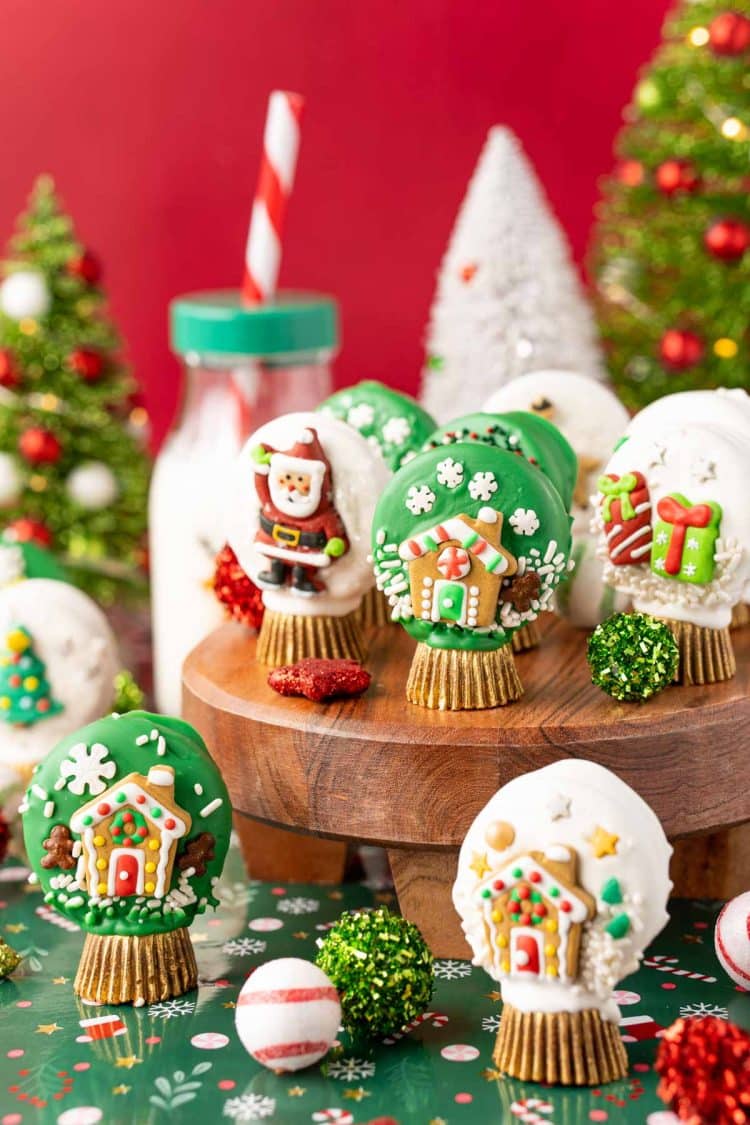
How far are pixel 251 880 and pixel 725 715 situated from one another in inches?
24.3

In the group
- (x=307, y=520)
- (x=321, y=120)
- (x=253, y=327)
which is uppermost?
(x=321, y=120)

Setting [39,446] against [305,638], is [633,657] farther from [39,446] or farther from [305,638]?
[39,446]

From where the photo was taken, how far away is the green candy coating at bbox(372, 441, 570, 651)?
1580mm

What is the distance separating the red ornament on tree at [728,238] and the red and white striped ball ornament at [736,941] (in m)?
1.05

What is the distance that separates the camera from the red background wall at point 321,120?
2.70m

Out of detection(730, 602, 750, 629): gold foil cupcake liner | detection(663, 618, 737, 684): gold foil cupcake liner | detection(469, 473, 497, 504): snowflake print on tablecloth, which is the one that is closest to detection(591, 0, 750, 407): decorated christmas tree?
detection(730, 602, 750, 629): gold foil cupcake liner

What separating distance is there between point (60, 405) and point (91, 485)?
133 millimetres

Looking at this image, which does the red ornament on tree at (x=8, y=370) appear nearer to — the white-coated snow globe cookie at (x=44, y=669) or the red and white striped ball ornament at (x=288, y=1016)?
the white-coated snow globe cookie at (x=44, y=669)

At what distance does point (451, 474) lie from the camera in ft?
5.18

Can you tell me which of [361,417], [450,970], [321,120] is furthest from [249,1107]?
[321,120]

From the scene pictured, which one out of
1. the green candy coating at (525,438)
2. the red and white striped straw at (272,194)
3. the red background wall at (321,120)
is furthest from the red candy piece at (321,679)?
the red background wall at (321,120)

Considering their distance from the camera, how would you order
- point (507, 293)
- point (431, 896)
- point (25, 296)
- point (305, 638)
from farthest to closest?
point (25, 296)
point (507, 293)
point (305, 638)
point (431, 896)

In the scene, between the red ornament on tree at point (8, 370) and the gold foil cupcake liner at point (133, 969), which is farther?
the red ornament on tree at point (8, 370)

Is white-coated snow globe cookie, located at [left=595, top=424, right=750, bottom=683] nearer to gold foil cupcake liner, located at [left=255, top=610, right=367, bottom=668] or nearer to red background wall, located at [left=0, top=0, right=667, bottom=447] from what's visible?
gold foil cupcake liner, located at [left=255, top=610, right=367, bottom=668]
